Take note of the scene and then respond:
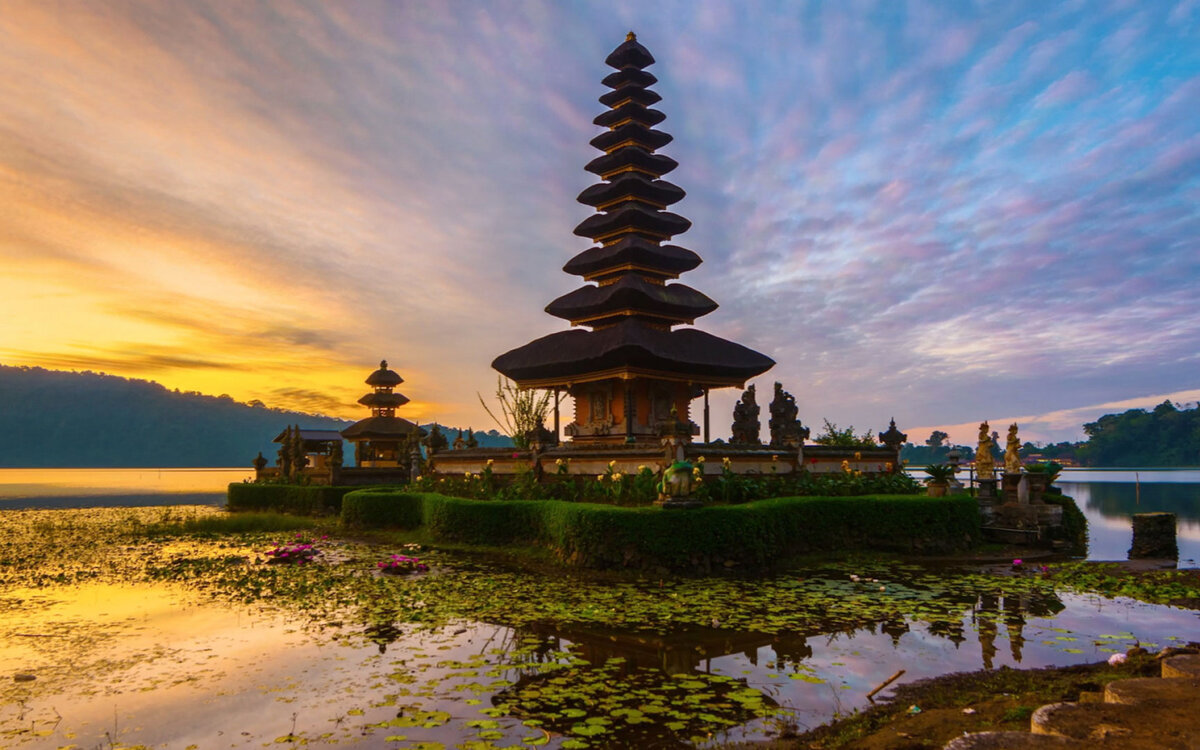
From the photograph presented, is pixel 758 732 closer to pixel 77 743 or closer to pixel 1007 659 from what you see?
pixel 1007 659

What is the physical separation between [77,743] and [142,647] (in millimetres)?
3352

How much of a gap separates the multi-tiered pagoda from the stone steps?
1920 centimetres

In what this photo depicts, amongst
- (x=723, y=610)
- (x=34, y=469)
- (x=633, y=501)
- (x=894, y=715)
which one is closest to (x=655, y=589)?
(x=723, y=610)

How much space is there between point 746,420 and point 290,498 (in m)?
22.0

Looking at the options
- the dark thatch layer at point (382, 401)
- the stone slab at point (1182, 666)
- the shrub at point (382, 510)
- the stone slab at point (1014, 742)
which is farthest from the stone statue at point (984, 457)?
the dark thatch layer at point (382, 401)

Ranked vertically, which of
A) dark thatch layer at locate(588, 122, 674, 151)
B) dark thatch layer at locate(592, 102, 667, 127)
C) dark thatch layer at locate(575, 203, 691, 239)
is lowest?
dark thatch layer at locate(575, 203, 691, 239)

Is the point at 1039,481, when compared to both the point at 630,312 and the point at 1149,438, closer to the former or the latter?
the point at 630,312

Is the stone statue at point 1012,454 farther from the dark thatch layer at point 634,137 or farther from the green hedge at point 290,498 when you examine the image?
the green hedge at point 290,498

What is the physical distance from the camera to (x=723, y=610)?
33.4 feet

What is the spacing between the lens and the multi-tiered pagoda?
25500mm

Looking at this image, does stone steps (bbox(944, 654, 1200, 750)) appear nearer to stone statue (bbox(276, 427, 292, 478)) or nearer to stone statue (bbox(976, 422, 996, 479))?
stone statue (bbox(976, 422, 996, 479))

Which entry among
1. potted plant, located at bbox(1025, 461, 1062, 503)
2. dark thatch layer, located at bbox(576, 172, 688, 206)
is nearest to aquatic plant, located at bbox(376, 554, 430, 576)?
potted plant, located at bbox(1025, 461, 1062, 503)

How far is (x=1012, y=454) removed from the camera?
842 inches

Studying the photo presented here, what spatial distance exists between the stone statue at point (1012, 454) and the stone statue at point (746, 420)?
27.5 ft
